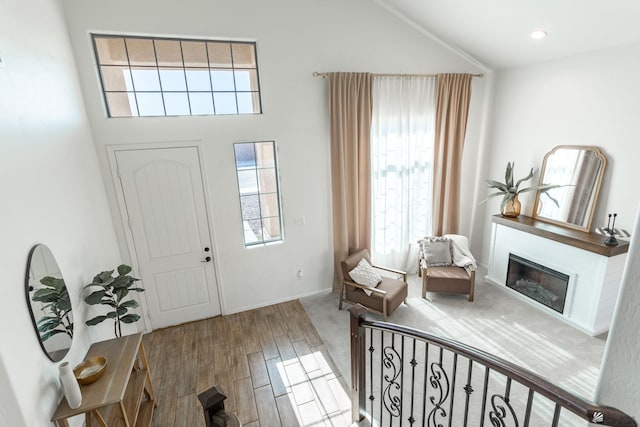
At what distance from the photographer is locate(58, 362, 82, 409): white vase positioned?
186 centimetres

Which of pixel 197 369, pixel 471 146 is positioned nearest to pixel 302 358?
pixel 197 369

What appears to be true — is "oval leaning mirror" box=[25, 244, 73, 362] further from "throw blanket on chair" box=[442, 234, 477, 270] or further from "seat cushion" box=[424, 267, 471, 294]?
"throw blanket on chair" box=[442, 234, 477, 270]

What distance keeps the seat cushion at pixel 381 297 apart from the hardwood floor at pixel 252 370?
26.4 inches

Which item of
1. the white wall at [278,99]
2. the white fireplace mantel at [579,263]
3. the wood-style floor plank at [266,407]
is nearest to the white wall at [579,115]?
the white fireplace mantel at [579,263]

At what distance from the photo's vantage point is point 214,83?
353 cm

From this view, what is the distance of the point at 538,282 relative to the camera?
4.05 meters

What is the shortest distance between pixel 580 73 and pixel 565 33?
1.91 feet

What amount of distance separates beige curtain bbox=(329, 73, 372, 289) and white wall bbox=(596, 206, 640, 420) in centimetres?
330

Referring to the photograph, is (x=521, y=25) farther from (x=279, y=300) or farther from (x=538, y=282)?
(x=279, y=300)

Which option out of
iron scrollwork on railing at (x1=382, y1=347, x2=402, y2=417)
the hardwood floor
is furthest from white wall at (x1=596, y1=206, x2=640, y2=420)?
the hardwood floor

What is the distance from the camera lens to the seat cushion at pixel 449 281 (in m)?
4.12

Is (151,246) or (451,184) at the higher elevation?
(451,184)

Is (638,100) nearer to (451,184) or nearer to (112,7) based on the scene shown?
(451,184)

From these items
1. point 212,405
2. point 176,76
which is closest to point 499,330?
point 212,405
